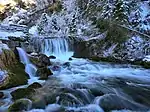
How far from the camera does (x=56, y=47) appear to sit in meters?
15.7

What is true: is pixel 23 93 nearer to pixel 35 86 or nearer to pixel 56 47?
pixel 35 86

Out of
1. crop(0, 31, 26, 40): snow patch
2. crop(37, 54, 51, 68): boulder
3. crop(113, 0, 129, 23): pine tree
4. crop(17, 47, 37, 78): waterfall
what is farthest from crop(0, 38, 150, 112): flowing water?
crop(113, 0, 129, 23): pine tree

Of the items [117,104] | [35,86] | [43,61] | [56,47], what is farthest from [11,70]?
[56,47]

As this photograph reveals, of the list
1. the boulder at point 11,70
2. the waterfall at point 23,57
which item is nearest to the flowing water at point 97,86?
the boulder at point 11,70

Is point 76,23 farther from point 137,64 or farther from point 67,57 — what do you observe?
point 137,64

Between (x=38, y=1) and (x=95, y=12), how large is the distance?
604 centimetres

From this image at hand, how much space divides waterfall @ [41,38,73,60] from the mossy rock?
7236 mm

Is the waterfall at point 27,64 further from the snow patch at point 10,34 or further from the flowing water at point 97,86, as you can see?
the snow patch at point 10,34

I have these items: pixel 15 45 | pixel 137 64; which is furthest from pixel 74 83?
pixel 15 45

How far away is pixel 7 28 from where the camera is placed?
61.1ft

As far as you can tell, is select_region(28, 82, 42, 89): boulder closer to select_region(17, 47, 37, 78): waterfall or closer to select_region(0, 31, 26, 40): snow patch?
select_region(17, 47, 37, 78): waterfall

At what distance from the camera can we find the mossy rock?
7.87 metres

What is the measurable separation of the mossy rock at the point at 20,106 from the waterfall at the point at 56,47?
7236 mm

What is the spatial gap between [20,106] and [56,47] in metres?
7.89
